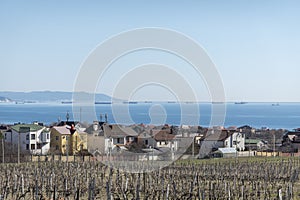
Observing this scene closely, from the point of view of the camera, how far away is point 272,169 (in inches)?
1105

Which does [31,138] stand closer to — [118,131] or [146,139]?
[118,131]

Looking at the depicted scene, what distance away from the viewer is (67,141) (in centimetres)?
4047

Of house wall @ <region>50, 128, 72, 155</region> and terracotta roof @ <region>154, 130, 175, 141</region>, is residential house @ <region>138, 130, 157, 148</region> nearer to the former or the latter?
terracotta roof @ <region>154, 130, 175, 141</region>

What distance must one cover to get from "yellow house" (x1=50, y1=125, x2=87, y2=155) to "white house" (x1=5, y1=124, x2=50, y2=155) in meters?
1.16

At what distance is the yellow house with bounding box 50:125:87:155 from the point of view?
41.2 m

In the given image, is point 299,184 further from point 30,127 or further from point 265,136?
point 265,136

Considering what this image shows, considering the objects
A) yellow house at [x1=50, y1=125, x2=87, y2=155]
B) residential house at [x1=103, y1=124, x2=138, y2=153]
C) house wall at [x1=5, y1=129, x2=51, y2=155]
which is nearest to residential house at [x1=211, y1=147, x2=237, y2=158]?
residential house at [x1=103, y1=124, x2=138, y2=153]

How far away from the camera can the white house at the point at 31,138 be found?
4569 cm

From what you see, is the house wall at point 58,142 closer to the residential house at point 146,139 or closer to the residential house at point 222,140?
the residential house at point 146,139

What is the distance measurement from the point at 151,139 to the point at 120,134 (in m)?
2.90

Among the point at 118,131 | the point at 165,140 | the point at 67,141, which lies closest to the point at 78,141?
the point at 67,141

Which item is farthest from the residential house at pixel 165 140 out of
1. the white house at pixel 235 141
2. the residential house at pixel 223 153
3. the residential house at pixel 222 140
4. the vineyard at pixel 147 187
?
the vineyard at pixel 147 187

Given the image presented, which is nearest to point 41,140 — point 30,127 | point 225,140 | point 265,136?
point 30,127

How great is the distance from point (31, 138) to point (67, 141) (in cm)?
719
